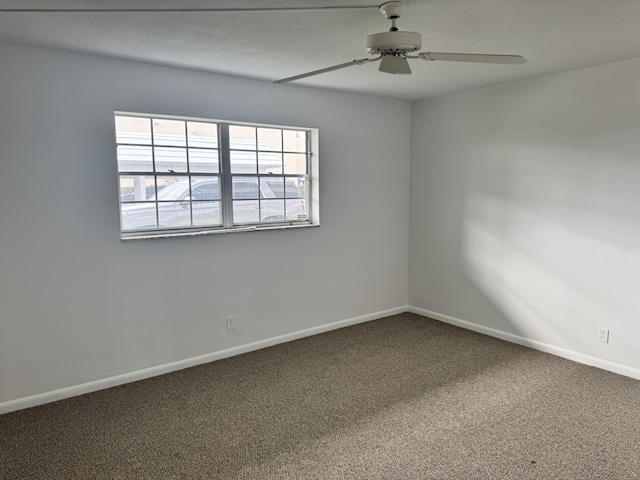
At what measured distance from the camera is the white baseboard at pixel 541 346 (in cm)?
348

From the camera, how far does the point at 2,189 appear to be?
2.84 meters

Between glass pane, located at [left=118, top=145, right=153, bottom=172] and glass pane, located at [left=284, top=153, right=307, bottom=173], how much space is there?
4.24ft

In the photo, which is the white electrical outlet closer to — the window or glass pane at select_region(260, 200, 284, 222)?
the window

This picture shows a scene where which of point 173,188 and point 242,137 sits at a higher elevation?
point 242,137

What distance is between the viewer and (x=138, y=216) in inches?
138

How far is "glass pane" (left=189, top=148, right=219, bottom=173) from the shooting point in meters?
3.69

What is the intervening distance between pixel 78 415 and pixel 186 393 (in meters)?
0.69

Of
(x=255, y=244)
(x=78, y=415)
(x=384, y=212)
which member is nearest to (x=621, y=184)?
(x=384, y=212)

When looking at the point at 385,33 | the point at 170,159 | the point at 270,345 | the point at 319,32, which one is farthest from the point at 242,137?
the point at 385,33

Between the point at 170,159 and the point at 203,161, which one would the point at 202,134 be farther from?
the point at 170,159

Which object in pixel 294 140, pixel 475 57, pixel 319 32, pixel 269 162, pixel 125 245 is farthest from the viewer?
pixel 294 140

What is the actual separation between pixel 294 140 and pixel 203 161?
0.98 meters

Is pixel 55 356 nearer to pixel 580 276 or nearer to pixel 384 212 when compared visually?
pixel 384 212

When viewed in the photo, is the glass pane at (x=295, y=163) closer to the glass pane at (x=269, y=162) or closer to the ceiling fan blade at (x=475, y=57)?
the glass pane at (x=269, y=162)
